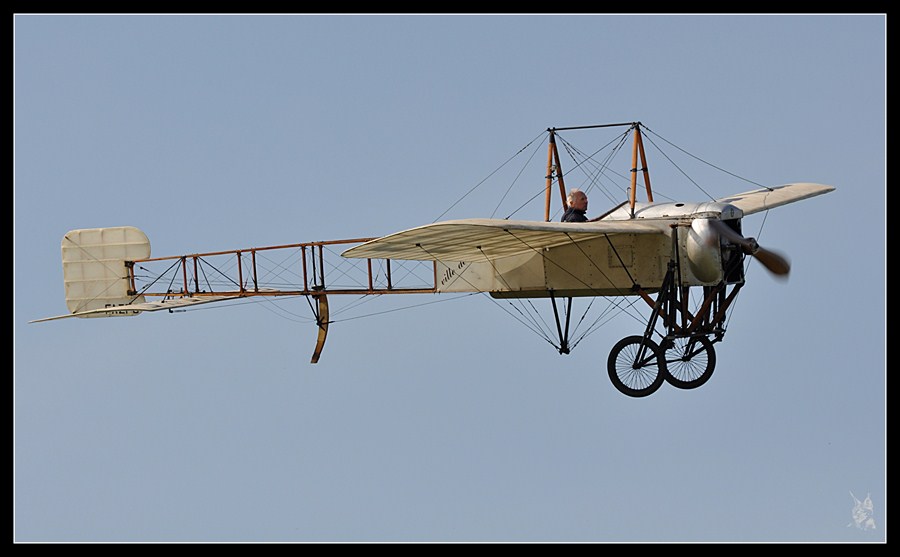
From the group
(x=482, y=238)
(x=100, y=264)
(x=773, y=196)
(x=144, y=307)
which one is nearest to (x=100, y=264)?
(x=100, y=264)

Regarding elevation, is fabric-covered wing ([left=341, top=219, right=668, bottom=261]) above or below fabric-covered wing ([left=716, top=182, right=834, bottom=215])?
below

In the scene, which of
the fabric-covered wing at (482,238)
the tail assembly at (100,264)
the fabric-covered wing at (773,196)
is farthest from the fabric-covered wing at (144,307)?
the fabric-covered wing at (773,196)

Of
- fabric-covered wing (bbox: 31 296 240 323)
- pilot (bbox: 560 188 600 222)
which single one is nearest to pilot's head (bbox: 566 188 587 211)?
pilot (bbox: 560 188 600 222)

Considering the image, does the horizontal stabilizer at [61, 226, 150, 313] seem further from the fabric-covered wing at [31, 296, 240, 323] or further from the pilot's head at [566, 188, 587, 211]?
the pilot's head at [566, 188, 587, 211]

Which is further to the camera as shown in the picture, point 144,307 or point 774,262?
point 144,307

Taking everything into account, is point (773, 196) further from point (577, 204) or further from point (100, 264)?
point (100, 264)

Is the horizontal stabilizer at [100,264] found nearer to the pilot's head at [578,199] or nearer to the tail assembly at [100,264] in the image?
the tail assembly at [100,264]

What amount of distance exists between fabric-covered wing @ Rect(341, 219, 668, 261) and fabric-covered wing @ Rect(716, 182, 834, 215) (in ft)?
8.70

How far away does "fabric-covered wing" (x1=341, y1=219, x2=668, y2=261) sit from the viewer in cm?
1995

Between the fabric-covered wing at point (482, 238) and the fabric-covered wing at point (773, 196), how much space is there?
2651 millimetres

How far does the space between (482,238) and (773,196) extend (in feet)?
18.6

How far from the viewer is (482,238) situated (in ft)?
69.3

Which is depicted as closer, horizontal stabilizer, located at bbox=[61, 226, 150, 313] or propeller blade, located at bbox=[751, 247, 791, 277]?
propeller blade, located at bbox=[751, 247, 791, 277]

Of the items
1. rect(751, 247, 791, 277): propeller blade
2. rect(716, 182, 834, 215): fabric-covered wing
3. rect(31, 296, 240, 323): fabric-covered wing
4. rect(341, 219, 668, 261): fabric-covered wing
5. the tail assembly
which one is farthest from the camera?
the tail assembly
